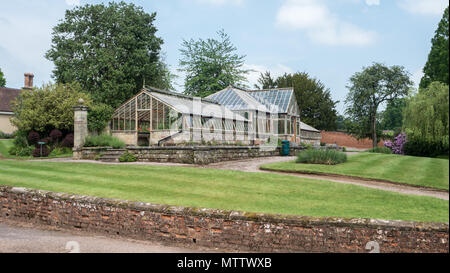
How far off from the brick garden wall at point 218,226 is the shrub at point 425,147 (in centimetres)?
101

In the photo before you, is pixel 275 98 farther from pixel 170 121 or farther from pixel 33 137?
pixel 33 137

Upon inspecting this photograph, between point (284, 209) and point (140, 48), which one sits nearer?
point (284, 209)

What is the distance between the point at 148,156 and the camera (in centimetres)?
1827

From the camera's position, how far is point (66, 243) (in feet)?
23.7

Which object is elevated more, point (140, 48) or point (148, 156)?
point (140, 48)

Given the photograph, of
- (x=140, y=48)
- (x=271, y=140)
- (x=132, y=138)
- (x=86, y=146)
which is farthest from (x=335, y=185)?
(x=140, y=48)

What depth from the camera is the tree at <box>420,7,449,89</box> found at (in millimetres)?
2275

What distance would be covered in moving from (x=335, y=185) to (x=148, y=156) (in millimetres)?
11052

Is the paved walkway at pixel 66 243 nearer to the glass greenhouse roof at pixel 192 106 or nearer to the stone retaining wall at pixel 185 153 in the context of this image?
the stone retaining wall at pixel 185 153

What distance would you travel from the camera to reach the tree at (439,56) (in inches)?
89.6

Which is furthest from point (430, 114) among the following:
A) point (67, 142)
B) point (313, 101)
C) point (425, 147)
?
point (313, 101)

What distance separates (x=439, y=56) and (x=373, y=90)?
467cm
